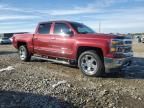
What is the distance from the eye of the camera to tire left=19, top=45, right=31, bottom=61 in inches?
543

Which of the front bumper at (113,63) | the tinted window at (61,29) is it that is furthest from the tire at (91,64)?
the tinted window at (61,29)

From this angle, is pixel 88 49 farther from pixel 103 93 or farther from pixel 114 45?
pixel 103 93

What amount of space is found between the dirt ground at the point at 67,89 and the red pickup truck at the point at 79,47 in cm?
48

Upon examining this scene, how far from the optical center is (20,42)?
1421 cm

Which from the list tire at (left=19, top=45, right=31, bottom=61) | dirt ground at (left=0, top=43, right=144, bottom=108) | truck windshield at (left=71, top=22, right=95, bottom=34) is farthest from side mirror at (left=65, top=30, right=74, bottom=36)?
tire at (left=19, top=45, right=31, bottom=61)

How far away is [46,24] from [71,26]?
163 centimetres

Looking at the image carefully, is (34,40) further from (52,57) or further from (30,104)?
(30,104)

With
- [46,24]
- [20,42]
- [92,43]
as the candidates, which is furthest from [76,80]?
[20,42]

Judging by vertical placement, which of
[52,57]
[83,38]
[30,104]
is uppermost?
[83,38]

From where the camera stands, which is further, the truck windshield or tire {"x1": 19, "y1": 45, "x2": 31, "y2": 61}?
tire {"x1": 19, "y1": 45, "x2": 31, "y2": 61}

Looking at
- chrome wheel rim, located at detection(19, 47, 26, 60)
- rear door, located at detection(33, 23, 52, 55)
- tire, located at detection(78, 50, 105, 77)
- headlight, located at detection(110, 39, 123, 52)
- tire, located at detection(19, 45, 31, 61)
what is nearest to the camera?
headlight, located at detection(110, 39, 123, 52)

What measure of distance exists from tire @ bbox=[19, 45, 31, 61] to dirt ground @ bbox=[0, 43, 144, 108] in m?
2.48


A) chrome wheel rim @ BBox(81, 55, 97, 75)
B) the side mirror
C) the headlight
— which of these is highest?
the side mirror

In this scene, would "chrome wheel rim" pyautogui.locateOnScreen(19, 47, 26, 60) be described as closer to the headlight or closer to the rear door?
the rear door
